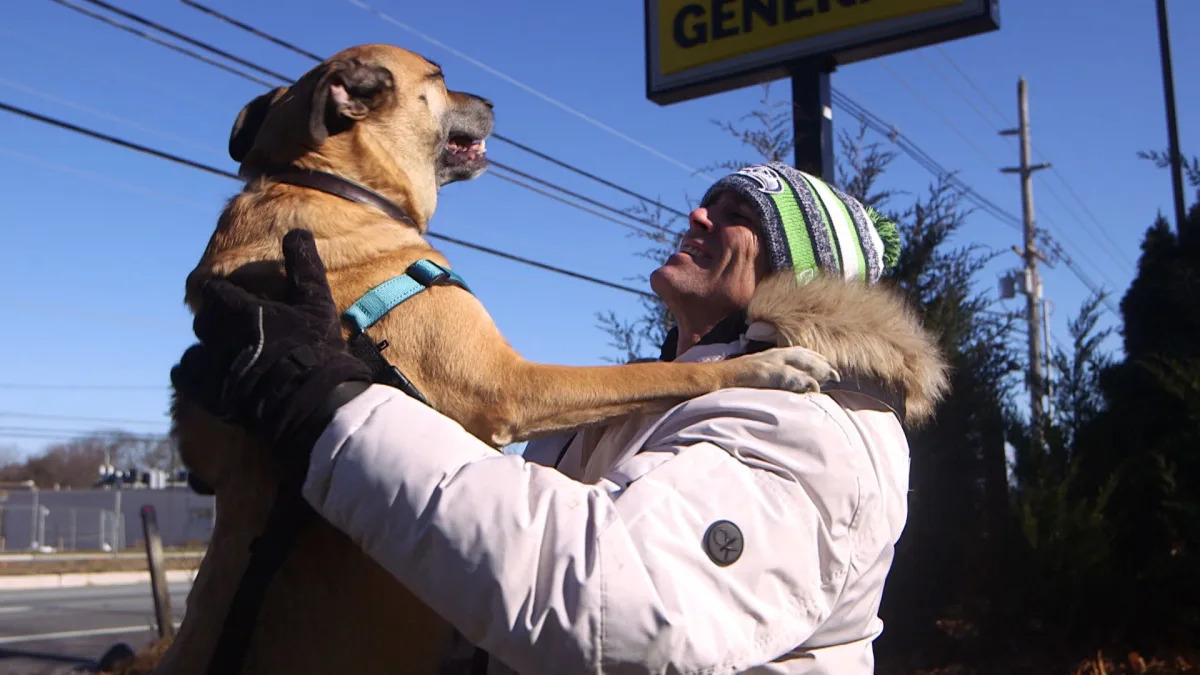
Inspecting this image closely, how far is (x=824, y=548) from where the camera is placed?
1566 mm

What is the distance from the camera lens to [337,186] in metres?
2.32

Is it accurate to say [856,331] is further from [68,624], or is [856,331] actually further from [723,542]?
[68,624]

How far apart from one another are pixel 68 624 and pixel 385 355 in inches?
559

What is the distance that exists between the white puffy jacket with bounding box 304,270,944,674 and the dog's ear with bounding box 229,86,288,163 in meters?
1.46

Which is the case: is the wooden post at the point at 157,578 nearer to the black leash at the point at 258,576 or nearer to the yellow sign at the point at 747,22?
the yellow sign at the point at 747,22

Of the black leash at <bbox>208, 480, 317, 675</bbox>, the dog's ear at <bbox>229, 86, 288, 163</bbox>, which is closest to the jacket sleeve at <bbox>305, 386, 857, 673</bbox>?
the black leash at <bbox>208, 480, 317, 675</bbox>

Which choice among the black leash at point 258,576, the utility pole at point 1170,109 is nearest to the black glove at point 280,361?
the black leash at point 258,576

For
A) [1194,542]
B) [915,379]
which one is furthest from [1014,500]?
[915,379]

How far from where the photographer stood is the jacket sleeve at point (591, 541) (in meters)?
1.35

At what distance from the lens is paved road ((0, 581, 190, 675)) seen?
33.4 ft

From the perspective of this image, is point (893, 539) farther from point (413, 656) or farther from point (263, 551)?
point (263, 551)

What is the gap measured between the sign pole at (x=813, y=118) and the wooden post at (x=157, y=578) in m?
5.55

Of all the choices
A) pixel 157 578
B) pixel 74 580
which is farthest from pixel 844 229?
pixel 74 580

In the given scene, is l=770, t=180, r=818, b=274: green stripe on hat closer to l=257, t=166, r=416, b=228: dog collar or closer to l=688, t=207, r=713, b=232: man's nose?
l=688, t=207, r=713, b=232: man's nose
